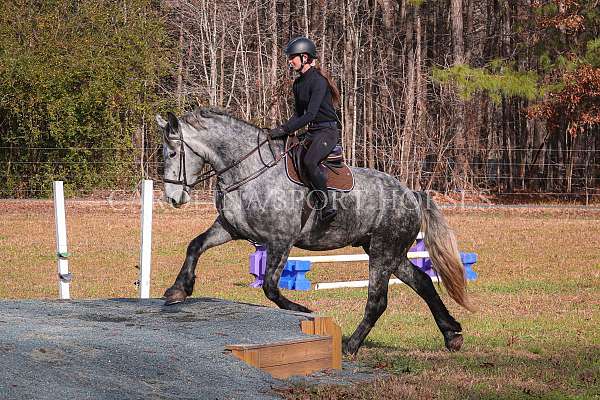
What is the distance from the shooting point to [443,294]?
44.3 feet

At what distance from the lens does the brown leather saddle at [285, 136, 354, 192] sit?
873 cm

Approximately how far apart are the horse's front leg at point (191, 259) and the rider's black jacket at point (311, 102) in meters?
1.07

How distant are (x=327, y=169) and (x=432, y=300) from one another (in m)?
1.69

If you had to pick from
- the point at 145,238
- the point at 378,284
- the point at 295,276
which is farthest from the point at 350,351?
the point at 295,276

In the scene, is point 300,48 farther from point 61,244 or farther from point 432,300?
point 61,244

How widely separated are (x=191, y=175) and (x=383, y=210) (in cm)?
179

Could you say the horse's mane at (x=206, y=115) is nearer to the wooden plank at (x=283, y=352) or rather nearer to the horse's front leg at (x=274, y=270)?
the horse's front leg at (x=274, y=270)

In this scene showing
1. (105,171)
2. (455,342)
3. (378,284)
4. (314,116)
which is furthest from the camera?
(105,171)

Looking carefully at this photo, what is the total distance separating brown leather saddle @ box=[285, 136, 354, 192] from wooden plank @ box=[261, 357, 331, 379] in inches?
63.0

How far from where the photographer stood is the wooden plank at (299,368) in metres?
7.52

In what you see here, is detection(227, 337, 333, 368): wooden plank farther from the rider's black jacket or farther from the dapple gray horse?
the rider's black jacket

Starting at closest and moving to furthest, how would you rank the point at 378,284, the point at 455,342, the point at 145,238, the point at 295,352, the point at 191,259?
the point at 295,352
the point at 191,259
the point at 378,284
the point at 455,342
the point at 145,238

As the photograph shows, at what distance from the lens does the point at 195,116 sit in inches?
348

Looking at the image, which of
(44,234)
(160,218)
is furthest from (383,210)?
(160,218)
